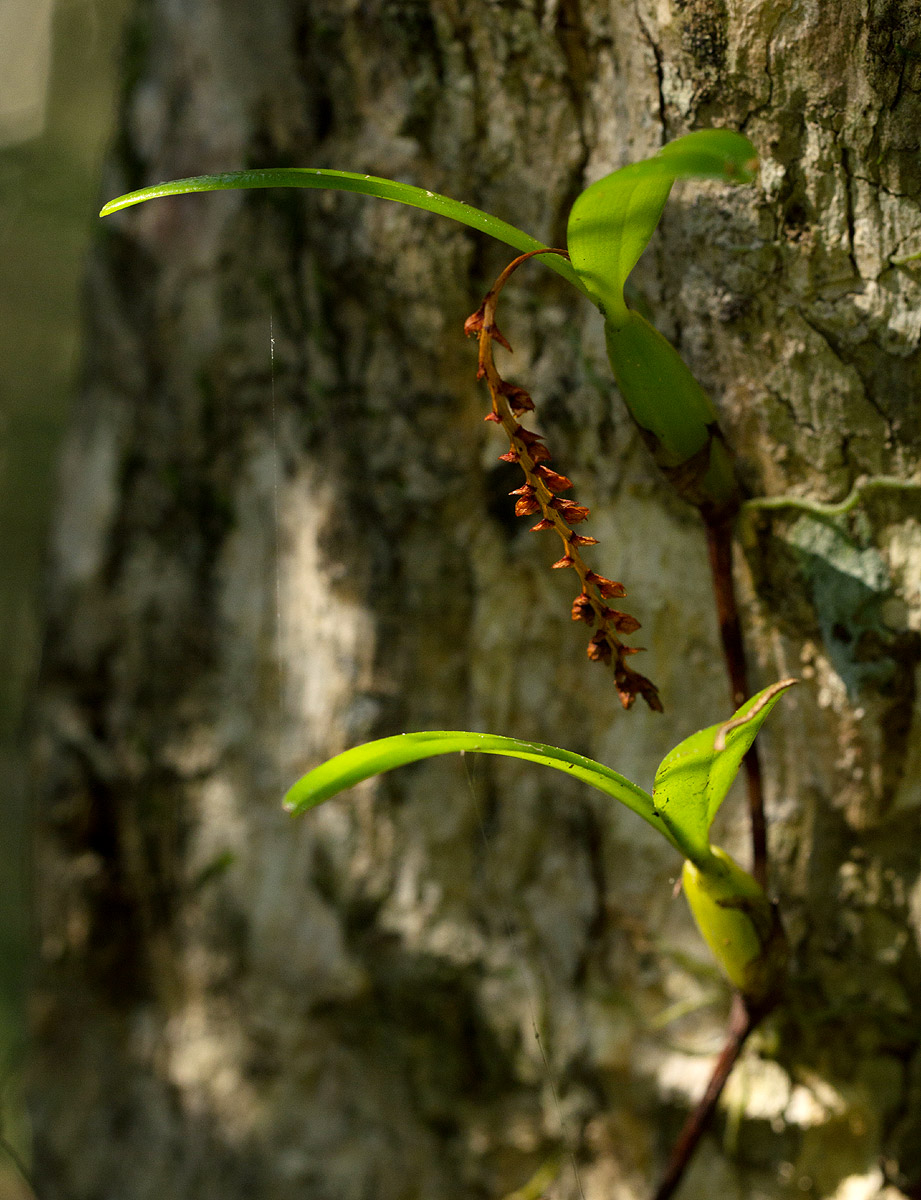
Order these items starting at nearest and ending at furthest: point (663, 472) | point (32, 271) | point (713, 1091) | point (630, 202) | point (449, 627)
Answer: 1. point (630, 202)
2. point (663, 472)
3. point (713, 1091)
4. point (449, 627)
5. point (32, 271)

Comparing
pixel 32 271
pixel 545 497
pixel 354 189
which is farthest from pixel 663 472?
pixel 32 271

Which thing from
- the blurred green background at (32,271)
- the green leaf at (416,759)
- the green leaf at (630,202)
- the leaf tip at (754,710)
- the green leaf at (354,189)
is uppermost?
the blurred green background at (32,271)

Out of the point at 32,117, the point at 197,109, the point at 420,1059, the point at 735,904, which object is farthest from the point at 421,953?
the point at 32,117

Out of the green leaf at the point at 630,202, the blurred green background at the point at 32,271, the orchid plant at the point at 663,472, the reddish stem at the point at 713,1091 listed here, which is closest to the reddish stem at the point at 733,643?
the orchid plant at the point at 663,472

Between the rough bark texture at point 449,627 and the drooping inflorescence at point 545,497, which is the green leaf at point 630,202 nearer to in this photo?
the drooping inflorescence at point 545,497

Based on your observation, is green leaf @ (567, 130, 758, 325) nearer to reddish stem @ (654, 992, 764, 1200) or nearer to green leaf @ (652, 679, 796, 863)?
green leaf @ (652, 679, 796, 863)

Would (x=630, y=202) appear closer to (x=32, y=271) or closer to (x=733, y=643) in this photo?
(x=733, y=643)
